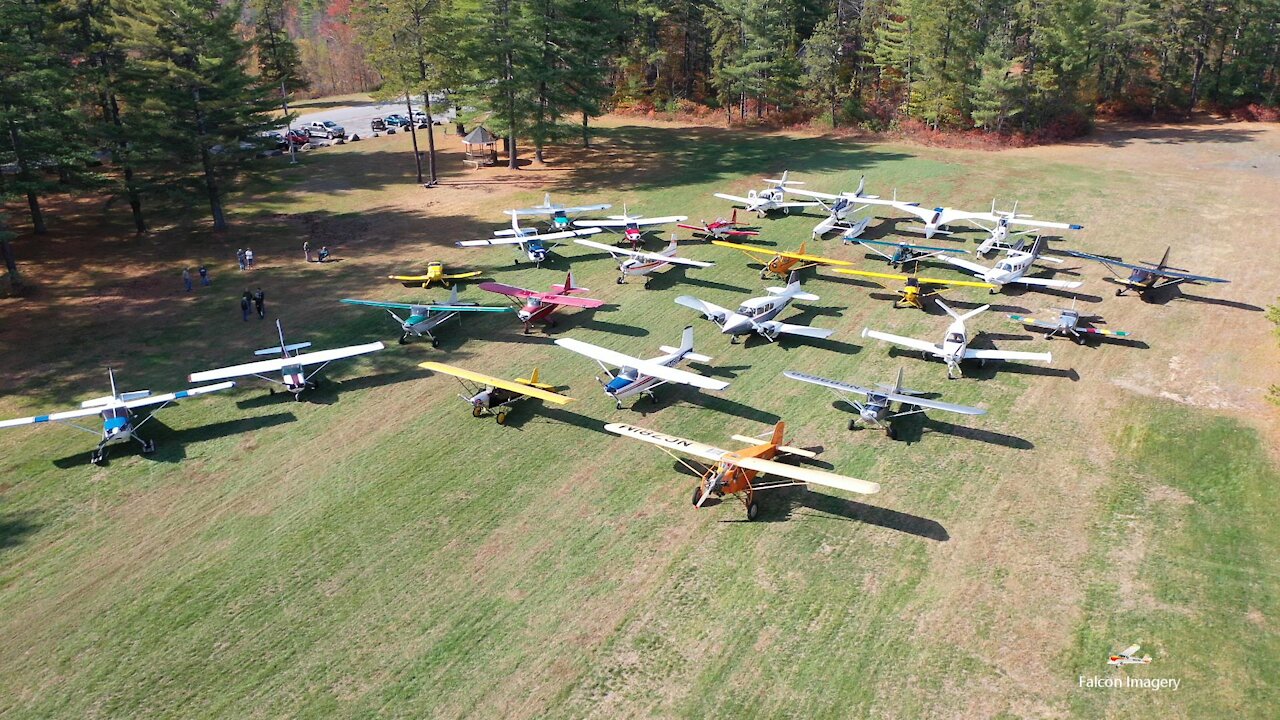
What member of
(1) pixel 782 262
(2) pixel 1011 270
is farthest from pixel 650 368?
(2) pixel 1011 270

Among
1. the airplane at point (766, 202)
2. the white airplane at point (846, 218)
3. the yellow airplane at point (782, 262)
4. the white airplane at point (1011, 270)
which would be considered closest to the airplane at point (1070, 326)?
the white airplane at point (1011, 270)

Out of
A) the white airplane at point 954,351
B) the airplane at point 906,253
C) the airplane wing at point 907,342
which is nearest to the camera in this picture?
the white airplane at point 954,351

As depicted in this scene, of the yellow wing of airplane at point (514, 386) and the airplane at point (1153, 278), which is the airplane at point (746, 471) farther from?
the airplane at point (1153, 278)

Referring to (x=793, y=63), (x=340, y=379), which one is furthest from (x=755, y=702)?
(x=793, y=63)

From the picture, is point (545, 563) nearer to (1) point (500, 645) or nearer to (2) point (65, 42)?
(1) point (500, 645)

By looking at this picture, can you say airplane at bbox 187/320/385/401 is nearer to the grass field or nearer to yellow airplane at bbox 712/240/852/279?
the grass field

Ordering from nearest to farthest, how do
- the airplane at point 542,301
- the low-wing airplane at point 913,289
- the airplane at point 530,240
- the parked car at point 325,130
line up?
1. the airplane at point 542,301
2. the low-wing airplane at point 913,289
3. the airplane at point 530,240
4. the parked car at point 325,130
